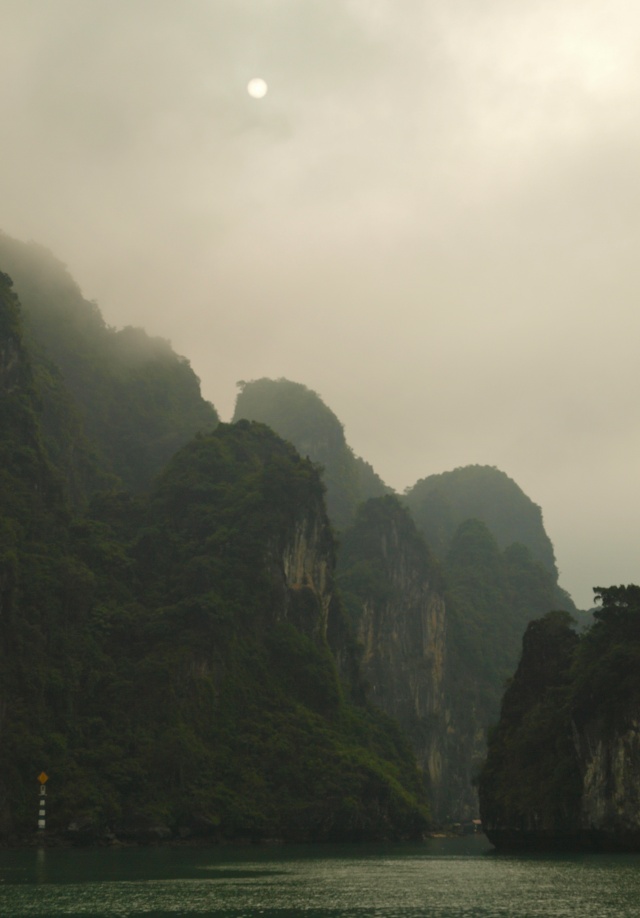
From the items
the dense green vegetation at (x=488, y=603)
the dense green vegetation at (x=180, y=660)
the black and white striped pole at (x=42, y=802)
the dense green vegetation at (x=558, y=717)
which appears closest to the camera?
the dense green vegetation at (x=558, y=717)

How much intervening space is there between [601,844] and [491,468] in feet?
381

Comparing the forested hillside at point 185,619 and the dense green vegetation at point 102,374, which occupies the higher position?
the dense green vegetation at point 102,374

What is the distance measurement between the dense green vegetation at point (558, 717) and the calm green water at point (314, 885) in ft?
14.0

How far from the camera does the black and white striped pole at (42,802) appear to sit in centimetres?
5187


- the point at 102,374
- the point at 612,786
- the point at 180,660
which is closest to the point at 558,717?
the point at 612,786

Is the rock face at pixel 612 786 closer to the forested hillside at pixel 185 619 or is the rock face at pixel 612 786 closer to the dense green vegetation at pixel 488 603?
the forested hillside at pixel 185 619

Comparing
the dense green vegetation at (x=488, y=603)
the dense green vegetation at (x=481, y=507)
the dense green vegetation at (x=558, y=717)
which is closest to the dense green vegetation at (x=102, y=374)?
the dense green vegetation at (x=488, y=603)

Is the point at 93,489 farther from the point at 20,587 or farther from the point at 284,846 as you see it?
the point at 284,846

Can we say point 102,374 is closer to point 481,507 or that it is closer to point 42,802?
point 42,802

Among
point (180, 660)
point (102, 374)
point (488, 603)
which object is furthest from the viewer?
point (488, 603)

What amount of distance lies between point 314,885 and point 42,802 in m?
23.8

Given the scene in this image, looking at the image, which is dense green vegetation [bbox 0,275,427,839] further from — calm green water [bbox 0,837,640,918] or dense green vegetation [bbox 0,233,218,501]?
dense green vegetation [bbox 0,233,218,501]

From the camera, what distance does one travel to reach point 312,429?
129m

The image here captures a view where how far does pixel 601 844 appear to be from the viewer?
162ft
